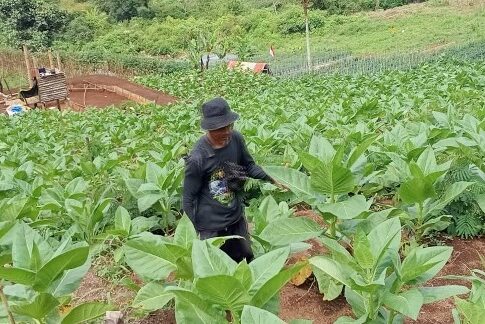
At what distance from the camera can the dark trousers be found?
3875 millimetres

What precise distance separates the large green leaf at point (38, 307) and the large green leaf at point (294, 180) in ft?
4.94

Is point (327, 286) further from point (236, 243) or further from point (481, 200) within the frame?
point (481, 200)

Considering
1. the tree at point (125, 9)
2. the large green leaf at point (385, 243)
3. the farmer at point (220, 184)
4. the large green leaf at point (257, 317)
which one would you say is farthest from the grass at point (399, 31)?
the large green leaf at point (257, 317)

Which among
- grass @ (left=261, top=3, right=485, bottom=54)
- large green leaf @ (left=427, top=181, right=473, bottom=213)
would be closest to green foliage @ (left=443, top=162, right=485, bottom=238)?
large green leaf @ (left=427, top=181, right=473, bottom=213)

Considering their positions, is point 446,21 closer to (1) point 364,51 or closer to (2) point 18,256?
(1) point 364,51

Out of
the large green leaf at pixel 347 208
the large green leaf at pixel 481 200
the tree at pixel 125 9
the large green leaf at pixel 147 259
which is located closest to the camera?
the large green leaf at pixel 147 259

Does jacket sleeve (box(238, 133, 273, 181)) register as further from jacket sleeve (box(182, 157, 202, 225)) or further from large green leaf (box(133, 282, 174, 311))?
large green leaf (box(133, 282, 174, 311))

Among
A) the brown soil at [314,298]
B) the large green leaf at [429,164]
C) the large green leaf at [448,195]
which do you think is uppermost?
the large green leaf at [429,164]

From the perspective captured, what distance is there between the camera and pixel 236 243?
3.89 meters

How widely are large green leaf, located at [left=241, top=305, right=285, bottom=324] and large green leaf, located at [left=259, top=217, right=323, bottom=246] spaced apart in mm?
1281

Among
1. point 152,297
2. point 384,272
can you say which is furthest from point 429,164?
point 152,297

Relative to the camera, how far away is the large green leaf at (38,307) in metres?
2.31

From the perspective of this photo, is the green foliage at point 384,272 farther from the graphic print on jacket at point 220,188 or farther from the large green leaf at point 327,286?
the graphic print on jacket at point 220,188

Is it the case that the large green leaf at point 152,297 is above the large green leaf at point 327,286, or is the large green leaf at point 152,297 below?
above
